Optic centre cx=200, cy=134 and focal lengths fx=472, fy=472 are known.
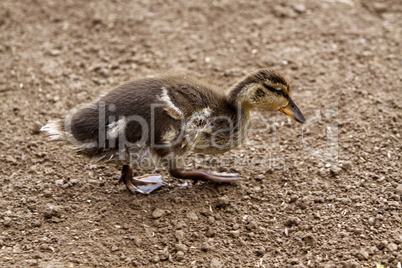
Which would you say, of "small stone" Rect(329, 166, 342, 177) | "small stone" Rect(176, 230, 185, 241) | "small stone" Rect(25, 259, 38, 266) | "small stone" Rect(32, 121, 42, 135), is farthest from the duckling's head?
"small stone" Rect(25, 259, 38, 266)

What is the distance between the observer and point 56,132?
3.46 meters

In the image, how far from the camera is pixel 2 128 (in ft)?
14.1

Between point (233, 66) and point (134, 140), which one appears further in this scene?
point (233, 66)

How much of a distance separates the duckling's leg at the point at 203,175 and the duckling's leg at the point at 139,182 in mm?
211

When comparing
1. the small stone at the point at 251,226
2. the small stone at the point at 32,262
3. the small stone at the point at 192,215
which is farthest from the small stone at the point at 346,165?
the small stone at the point at 32,262

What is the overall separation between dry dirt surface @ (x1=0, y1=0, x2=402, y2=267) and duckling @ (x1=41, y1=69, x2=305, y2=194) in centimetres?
22

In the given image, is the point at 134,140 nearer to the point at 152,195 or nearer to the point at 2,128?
the point at 152,195

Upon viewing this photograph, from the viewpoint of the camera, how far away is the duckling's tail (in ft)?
11.3

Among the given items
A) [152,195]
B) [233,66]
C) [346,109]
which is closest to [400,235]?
[346,109]

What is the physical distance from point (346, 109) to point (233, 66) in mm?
1336

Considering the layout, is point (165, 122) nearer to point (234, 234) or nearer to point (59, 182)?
point (234, 234)

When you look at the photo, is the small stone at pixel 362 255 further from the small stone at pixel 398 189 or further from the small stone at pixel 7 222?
the small stone at pixel 7 222

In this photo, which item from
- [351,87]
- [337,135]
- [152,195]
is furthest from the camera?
[351,87]

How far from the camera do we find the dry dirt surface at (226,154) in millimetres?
3270
